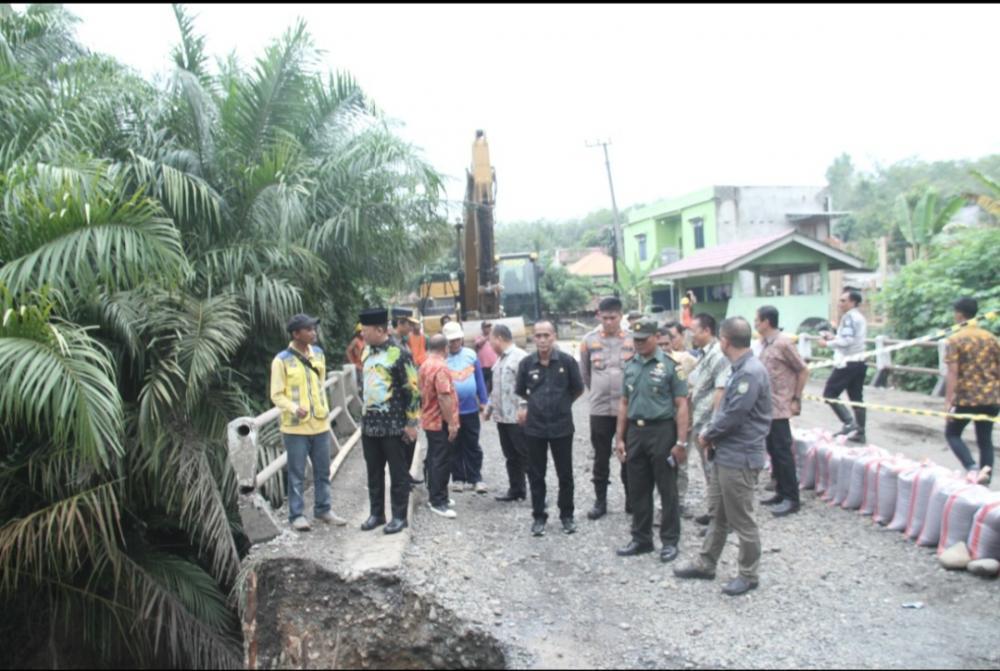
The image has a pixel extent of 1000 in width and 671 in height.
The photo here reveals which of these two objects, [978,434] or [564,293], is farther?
[564,293]

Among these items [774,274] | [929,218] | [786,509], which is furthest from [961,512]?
[929,218]

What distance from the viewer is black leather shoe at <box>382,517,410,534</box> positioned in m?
5.39

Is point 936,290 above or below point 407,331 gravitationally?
above

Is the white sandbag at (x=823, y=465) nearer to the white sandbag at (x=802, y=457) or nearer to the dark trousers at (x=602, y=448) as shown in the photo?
the white sandbag at (x=802, y=457)

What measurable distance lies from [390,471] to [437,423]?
0.89m

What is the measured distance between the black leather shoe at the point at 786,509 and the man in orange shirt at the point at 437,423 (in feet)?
9.15

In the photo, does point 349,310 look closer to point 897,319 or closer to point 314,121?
point 314,121

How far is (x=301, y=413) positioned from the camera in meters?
5.36

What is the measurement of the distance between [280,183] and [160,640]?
4.54 metres

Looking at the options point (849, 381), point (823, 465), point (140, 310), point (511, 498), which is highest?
point (140, 310)

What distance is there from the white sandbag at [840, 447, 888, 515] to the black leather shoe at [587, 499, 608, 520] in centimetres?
206

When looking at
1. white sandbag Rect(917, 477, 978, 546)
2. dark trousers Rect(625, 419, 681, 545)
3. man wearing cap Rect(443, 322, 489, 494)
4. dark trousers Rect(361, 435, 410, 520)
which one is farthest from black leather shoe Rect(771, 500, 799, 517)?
dark trousers Rect(361, 435, 410, 520)

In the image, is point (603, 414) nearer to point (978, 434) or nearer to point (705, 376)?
point (705, 376)

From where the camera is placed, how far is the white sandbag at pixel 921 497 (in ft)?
17.6
